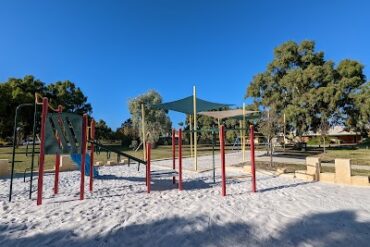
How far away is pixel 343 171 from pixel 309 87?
21.1 metres

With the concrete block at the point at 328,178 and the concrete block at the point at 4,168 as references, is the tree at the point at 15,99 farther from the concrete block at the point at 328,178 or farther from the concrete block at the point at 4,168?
the concrete block at the point at 328,178

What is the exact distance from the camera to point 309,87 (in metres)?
26.5

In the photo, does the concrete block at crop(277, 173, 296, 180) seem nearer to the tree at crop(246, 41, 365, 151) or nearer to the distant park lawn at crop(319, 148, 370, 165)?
the distant park lawn at crop(319, 148, 370, 165)

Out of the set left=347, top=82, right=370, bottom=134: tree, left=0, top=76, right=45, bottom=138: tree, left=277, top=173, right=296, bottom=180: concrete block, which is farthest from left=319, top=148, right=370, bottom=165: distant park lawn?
left=0, top=76, right=45, bottom=138: tree

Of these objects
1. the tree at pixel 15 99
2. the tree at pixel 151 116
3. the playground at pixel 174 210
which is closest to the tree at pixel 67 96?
the tree at pixel 15 99

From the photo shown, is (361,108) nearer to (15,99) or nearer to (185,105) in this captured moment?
(185,105)

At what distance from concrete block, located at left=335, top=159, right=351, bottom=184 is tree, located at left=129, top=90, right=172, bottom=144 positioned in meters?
24.7

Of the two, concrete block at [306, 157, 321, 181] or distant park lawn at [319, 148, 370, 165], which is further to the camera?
distant park lawn at [319, 148, 370, 165]

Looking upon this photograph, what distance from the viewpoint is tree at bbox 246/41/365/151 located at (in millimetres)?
25125

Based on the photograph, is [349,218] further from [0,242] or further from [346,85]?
[346,85]

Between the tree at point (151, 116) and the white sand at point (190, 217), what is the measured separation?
24.9 meters

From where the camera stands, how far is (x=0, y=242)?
3545 mm

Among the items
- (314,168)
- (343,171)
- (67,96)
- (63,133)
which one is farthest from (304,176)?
(67,96)

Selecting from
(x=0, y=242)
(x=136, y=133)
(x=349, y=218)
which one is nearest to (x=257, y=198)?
(x=349, y=218)
